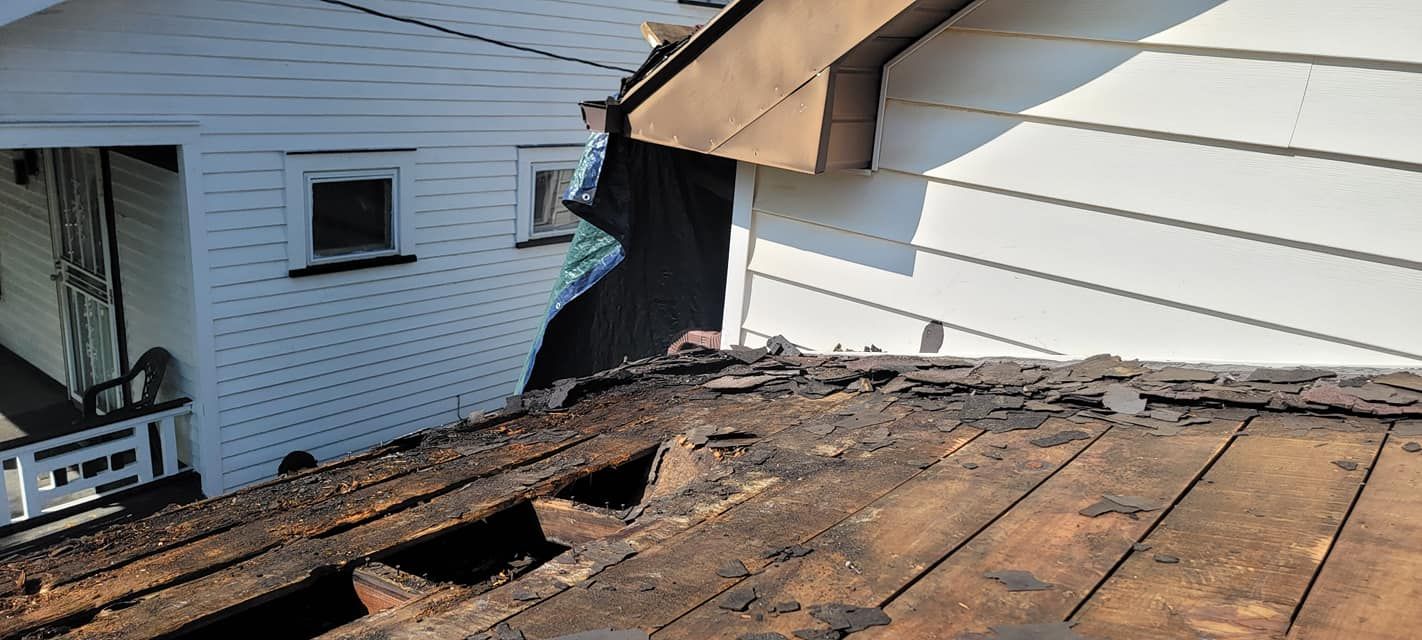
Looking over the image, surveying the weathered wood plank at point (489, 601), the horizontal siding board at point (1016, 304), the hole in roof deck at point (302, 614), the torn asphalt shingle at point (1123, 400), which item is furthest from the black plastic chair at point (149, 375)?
the torn asphalt shingle at point (1123, 400)

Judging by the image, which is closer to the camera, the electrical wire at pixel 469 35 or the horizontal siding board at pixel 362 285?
the horizontal siding board at pixel 362 285

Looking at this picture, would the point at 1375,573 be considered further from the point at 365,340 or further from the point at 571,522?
the point at 365,340

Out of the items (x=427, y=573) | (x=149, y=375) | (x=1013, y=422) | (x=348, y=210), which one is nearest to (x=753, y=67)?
(x=1013, y=422)

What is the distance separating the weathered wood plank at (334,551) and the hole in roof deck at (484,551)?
0.13 feet

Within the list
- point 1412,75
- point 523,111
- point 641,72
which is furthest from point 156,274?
point 1412,75

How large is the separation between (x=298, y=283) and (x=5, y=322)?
490 centimetres

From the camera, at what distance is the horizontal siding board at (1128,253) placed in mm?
2840

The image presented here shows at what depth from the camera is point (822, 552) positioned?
1872mm

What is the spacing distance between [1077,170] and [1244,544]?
6.04 ft

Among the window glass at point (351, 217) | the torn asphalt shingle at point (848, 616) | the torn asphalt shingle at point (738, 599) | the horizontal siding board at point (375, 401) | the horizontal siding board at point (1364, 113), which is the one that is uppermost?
the horizontal siding board at point (1364, 113)

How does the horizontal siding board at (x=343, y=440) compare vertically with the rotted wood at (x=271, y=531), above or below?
below

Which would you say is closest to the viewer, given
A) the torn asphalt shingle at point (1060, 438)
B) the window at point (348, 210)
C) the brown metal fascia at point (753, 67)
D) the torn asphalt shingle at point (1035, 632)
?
the torn asphalt shingle at point (1035, 632)

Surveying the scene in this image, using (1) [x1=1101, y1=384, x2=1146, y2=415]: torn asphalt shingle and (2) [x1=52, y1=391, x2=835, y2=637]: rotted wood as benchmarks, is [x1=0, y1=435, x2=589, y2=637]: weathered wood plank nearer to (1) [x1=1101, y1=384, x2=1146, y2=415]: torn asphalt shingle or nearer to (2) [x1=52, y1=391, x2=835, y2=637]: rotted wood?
(2) [x1=52, y1=391, x2=835, y2=637]: rotted wood

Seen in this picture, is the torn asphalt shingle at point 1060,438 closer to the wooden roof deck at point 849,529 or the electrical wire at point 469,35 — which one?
the wooden roof deck at point 849,529
